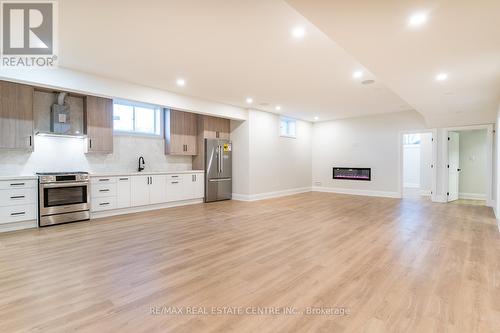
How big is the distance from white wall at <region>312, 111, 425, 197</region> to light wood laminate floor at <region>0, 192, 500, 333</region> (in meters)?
3.80

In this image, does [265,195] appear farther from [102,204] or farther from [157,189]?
[102,204]

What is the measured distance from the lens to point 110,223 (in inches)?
193

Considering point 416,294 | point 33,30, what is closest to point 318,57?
point 416,294

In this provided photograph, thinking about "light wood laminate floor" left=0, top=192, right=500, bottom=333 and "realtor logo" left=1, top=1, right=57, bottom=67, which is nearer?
"light wood laminate floor" left=0, top=192, right=500, bottom=333

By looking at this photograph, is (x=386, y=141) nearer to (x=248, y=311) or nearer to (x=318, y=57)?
(x=318, y=57)

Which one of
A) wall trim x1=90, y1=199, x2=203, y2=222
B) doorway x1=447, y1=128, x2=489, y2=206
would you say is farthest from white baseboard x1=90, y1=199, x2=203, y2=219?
doorway x1=447, y1=128, x2=489, y2=206

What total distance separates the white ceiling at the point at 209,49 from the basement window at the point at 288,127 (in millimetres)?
2897

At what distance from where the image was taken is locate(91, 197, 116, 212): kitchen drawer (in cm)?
527

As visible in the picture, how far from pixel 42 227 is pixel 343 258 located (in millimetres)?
5075

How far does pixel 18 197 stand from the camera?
4367 millimetres

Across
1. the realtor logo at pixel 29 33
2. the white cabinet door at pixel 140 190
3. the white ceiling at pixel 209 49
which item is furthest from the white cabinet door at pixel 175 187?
the realtor logo at pixel 29 33

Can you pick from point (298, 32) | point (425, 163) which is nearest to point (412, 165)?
point (425, 163)

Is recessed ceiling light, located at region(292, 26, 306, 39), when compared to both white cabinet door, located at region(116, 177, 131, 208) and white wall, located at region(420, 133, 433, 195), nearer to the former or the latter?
white cabinet door, located at region(116, 177, 131, 208)

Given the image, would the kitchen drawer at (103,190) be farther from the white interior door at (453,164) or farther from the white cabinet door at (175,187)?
the white interior door at (453,164)
